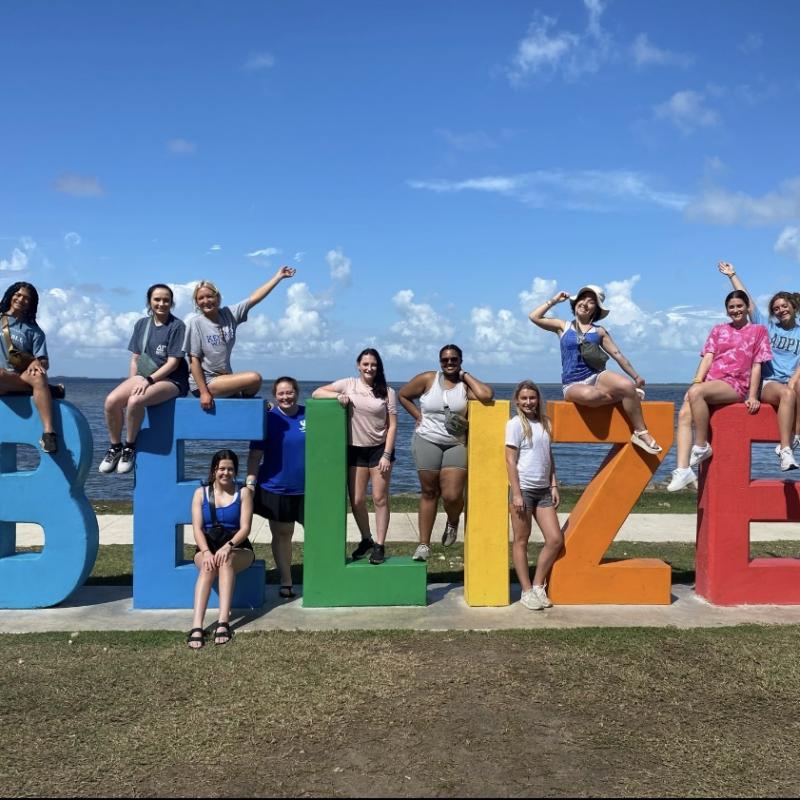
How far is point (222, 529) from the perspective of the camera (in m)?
6.00

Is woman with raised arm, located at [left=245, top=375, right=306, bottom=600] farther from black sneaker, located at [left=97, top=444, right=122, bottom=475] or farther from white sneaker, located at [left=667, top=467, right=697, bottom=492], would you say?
white sneaker, located at [left=667, top=467, right=697, bottom=492]

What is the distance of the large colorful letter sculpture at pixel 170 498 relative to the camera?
638 centimetres

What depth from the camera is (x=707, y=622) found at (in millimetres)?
6031

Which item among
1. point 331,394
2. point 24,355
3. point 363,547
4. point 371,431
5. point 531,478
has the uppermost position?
point 24,355

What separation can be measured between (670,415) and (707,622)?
170cm

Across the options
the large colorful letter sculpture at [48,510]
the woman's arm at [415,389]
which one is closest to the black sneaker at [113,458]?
the large colorful letter sculpture at [48,510]

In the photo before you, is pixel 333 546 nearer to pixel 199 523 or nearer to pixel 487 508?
pixel 199 523

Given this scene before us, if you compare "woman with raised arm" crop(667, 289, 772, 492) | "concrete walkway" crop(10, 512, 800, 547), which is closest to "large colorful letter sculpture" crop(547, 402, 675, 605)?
"woman with raised arm" crop(667, 289, 772, 492)

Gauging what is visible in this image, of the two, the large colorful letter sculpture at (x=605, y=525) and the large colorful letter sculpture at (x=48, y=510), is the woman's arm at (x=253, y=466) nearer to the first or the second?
the large colorful letter sculpture at (x=48, y=510)

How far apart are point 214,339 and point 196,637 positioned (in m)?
2.39

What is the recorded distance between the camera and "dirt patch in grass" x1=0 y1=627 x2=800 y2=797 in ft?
11.9

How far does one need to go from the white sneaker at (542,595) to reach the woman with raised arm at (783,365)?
2.21m

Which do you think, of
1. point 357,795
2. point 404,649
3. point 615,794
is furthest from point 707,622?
point 357,795

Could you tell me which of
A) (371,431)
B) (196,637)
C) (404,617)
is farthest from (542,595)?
(196,637)
